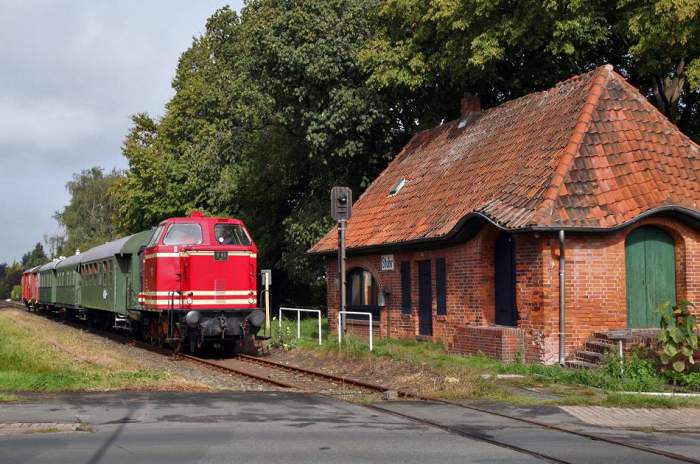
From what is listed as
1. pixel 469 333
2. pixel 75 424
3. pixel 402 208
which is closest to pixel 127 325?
pixel 402 208

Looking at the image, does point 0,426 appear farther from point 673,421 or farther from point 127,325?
point 127,325

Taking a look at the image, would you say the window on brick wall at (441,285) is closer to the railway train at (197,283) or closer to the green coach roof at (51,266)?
the railway train at (197,283)

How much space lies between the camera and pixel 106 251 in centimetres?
3222

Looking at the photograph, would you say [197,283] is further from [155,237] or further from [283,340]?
[283,340]

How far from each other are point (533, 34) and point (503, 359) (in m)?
12.4

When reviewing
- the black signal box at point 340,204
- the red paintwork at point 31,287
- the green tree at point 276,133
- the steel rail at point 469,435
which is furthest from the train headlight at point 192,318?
the red paintwork at point 31,287

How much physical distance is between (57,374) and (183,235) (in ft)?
24.6

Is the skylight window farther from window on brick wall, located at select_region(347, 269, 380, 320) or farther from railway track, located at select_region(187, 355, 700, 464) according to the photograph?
railway track, located at select_region(187, 355, 700, 464)

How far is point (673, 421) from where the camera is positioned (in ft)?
41.1

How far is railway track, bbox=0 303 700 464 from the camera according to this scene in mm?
10195

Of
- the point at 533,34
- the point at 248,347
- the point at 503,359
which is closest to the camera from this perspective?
the point at 503,359

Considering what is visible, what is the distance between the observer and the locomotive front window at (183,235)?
78.5ft

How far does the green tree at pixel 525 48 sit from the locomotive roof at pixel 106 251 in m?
10.1

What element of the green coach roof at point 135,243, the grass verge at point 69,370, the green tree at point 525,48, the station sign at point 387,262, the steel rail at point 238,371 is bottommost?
the steel rail at point 238,371
